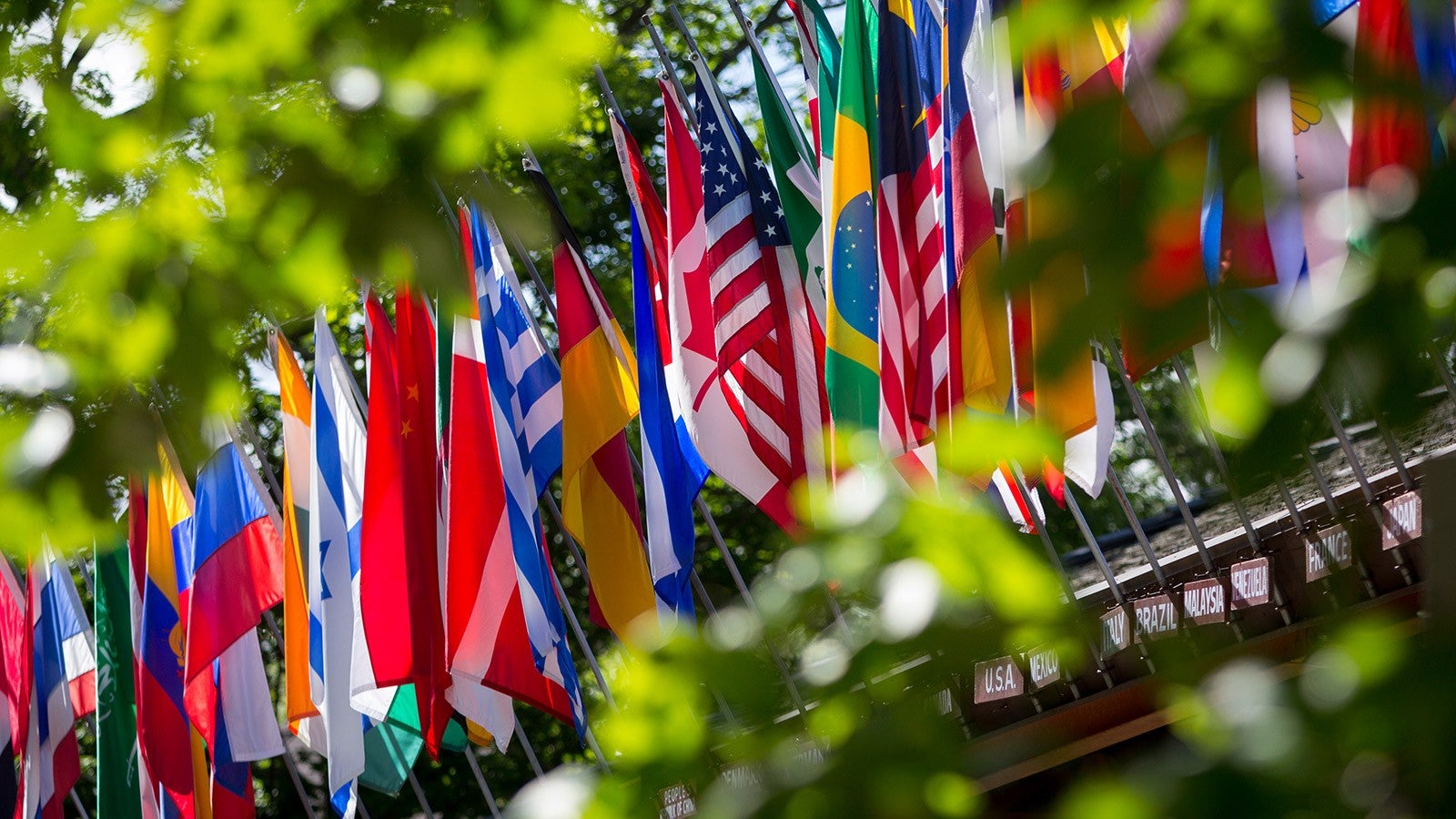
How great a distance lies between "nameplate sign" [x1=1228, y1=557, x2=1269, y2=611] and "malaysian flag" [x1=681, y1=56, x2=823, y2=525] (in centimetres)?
187

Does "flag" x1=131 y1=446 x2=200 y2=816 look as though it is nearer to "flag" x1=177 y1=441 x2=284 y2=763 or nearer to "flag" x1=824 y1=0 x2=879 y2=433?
"flag" x1=177 y1=441 x2=284 y2=763

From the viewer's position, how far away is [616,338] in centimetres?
817

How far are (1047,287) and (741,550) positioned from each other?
1503 centimetres

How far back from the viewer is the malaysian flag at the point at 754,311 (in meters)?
7.25

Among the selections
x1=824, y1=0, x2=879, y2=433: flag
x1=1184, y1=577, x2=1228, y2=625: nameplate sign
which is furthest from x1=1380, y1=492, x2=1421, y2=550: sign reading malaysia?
x1=824, y1=0, x2=879, y2=433: flag

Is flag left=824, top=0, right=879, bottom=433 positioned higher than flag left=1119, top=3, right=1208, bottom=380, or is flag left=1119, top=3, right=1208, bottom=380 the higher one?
flag left=824, top=0, right=879, bottom=433

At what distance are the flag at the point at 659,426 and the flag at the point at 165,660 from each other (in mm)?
3087

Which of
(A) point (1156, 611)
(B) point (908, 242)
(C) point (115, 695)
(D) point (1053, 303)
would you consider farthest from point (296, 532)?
(D) point (1053, 303)

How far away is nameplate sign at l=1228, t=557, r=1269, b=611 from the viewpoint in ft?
20.6

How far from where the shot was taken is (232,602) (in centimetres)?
891

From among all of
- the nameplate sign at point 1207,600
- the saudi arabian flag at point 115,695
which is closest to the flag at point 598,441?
the nameplate sign at point 1207,600

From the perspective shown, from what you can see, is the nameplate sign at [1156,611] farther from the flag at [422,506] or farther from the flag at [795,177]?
the flag at [422,506]

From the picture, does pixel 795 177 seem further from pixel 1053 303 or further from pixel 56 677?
pixel 1053 303

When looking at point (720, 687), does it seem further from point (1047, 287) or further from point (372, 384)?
point (372, 384)
